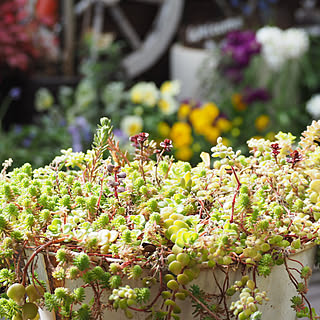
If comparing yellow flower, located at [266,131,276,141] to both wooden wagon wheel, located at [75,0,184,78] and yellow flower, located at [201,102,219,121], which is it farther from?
wooden wagon wheel, located at [75,0,184,78]

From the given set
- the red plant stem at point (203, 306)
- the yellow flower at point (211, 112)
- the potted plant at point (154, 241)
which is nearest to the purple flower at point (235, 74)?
the yellow flower at point (211, 112)

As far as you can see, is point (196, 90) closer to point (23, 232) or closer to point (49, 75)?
point (49, 75)

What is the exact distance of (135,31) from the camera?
13.4 ft

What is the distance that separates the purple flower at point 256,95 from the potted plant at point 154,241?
7.98ft

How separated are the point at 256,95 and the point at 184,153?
63cm

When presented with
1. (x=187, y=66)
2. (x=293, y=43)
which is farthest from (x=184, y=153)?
(x=187, y=66)

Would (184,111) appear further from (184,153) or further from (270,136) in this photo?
(270,136)

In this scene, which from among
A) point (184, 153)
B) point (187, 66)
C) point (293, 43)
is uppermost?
point (187, 66)

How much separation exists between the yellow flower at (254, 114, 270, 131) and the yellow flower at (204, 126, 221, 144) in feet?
0.79

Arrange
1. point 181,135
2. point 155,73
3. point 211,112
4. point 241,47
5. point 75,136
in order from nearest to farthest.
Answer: point 75,136, point 181,135, point 211,112, point 241,47, point 155,73

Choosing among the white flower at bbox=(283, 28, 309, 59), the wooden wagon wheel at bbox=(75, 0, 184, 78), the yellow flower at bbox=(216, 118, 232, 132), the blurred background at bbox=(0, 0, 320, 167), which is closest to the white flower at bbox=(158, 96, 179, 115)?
the blurred background at bbox=(0, 0, 320, 167)

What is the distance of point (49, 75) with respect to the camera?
370cm

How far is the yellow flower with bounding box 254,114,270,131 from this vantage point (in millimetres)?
2922

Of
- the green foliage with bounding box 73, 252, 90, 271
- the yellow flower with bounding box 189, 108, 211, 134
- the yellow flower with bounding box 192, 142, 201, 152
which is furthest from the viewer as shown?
the yellow flower with bounding box 189, 108, 211, 134
